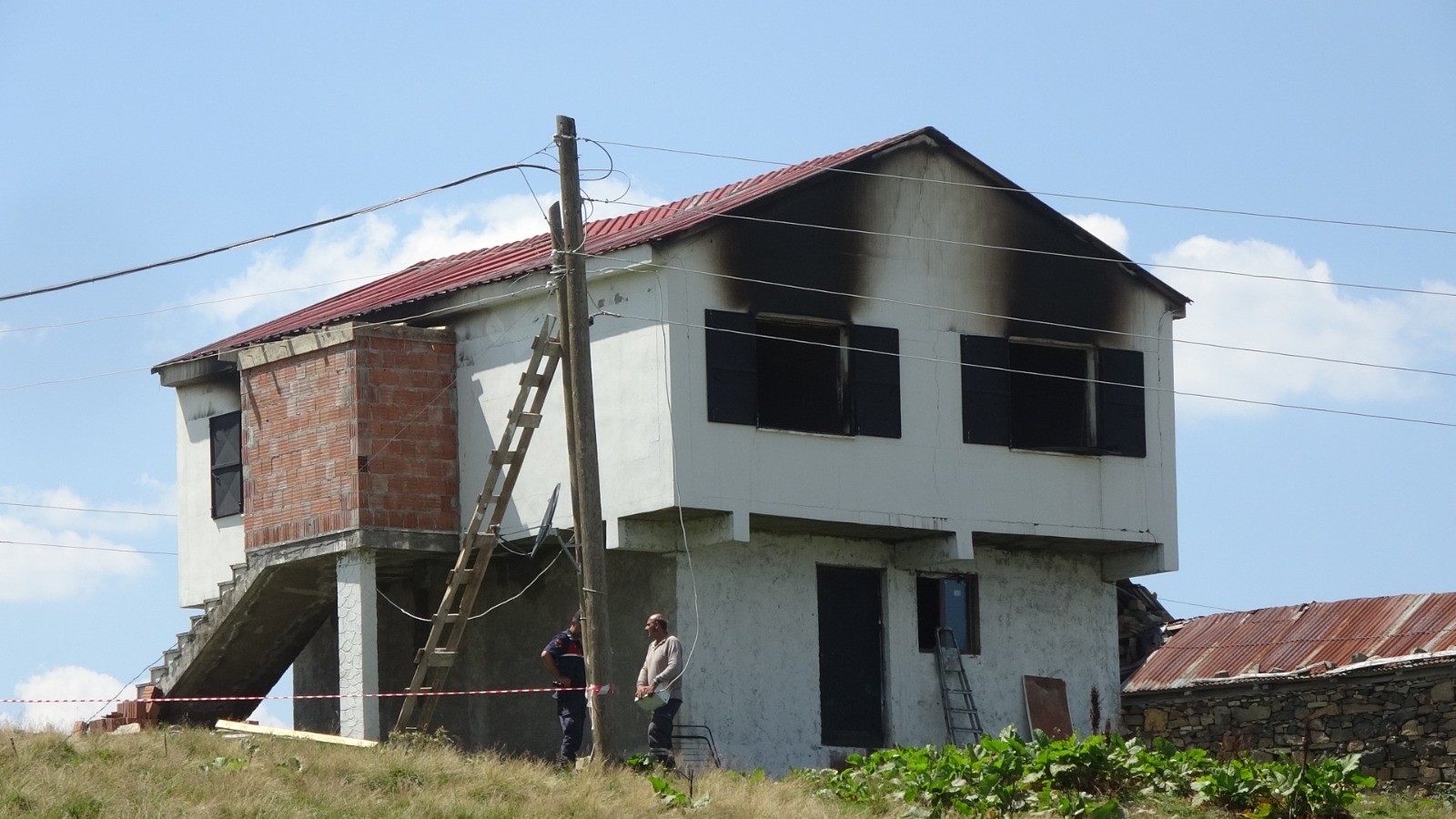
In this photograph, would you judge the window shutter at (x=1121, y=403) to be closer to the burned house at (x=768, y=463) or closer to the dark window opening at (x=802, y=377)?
the burned house at (x=768, y=463)

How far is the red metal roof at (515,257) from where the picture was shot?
2605cm

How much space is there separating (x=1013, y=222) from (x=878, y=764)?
8.24 metres

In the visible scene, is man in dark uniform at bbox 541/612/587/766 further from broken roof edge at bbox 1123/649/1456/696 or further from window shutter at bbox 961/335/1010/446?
broken roof edge at bbox 1123/649/1456/696

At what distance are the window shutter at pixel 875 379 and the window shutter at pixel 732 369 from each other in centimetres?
136

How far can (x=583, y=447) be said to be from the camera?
2180 cm

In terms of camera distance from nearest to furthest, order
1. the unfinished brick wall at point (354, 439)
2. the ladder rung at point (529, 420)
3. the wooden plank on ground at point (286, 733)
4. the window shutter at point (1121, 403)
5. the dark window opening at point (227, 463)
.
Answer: the wooden plank on ground at point (286, 733)
the ladder rung at point (529, 420)
the unfinished brick wall at point (354, 439)
the window shutter at point (1121, 403)
the dark window opening at point (227, 463)

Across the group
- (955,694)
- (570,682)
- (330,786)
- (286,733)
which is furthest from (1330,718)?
(330,786)

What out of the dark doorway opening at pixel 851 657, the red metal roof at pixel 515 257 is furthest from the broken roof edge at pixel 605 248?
the dark doorway opening at pixel 851 657

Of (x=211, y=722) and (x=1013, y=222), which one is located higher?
(x=1013, y=222)

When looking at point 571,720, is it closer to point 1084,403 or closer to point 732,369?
point 732,369

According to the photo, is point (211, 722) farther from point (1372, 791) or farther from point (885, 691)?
point (1372, 791)

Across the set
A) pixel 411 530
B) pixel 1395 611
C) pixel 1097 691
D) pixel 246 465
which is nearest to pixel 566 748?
pixel 411 530

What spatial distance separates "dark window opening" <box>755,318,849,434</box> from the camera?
26328 millimetres

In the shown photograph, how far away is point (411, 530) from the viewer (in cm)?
2667
